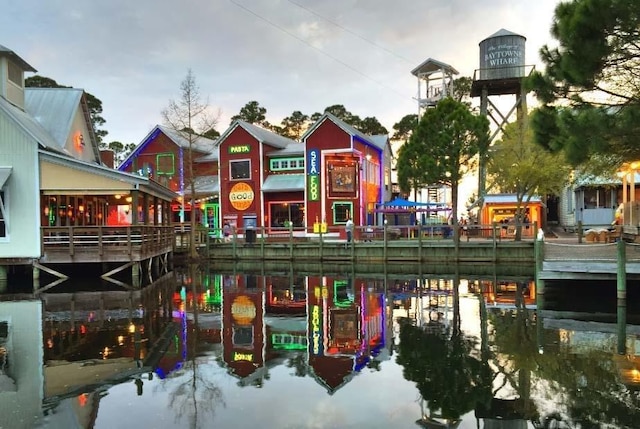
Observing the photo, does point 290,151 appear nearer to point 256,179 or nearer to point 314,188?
point 256,179

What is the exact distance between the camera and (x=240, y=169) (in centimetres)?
3372

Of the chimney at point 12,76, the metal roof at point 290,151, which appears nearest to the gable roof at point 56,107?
the chimney at point 12,76

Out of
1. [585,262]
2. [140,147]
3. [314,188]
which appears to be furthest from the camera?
[140,147]

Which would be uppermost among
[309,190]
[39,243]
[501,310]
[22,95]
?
[22,95]

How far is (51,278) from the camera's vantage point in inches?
814

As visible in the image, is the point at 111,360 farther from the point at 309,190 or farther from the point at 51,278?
the point at 309,190

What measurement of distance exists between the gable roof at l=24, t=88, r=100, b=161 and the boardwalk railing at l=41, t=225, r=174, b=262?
5.61m

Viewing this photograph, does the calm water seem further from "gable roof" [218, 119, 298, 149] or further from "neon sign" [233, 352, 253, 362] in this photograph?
"gable roof" [218, 119, 298, 149]

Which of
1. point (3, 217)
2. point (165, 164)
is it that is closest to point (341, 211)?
point (165, 164)

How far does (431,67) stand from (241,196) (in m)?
17.7

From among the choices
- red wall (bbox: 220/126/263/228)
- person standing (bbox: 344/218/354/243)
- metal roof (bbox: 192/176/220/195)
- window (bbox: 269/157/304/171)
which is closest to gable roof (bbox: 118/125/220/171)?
metal roof (bbox: 192/176/220/195)

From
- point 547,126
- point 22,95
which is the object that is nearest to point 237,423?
point 547,126

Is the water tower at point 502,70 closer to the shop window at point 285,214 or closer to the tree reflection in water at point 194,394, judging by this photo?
the shop window at point 285,214

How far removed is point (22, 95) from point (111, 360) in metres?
20.1
